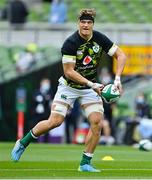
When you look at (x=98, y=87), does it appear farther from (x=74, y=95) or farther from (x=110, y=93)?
(x=74, y=95)

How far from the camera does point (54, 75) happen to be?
28.7m

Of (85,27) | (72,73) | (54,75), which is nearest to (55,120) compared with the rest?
(72,73)

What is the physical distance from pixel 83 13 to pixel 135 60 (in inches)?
577

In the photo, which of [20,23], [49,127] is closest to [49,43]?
[20,23]

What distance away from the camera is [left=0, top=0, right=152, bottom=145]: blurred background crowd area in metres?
27.6

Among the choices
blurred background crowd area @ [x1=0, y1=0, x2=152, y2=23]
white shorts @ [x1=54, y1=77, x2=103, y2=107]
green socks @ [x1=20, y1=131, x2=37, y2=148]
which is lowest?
blurred background crowd area @ [x1=0, y1=0, x2=152, y2=23]

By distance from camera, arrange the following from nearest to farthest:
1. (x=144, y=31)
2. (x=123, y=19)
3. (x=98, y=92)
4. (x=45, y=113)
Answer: (x=98, y=92) < (x=45, y=113) < (x=144, y=31) < (x=123, y=19)

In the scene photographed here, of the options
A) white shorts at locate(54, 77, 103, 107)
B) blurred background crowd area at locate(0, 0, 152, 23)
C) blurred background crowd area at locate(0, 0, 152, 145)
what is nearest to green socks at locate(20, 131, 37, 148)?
white shorts at locate(54, 77, 103, 107)

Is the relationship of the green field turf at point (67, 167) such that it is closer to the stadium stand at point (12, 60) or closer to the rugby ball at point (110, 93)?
the rugby ball at point (110, 93)

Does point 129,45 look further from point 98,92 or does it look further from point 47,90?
point 98,92

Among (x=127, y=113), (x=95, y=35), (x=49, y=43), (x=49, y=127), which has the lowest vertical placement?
(x=127, y=113)

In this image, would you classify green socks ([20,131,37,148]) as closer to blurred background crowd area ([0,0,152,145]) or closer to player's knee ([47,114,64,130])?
player's knee ([47,114,64,130])

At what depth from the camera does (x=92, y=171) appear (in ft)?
45.5

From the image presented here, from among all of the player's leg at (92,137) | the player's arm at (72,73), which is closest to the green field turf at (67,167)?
the player's leg at (92,137)
